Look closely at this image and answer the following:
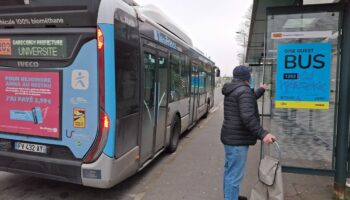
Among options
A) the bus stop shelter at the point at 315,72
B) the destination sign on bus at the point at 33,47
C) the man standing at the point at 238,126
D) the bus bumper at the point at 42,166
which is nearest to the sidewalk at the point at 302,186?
the bus stop shelter at the point at 315,72

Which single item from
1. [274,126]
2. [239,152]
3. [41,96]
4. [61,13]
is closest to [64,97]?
[41,96]

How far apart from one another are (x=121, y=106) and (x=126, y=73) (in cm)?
46

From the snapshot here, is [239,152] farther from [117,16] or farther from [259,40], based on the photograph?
[259,40]

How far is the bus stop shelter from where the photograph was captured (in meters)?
4.20

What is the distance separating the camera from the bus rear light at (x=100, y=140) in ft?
11.6

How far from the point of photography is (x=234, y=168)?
11.8 ft

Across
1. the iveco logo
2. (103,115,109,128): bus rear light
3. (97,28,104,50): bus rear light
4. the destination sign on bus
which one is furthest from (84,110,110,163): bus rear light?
the iveco logo

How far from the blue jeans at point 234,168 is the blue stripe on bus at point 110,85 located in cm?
145

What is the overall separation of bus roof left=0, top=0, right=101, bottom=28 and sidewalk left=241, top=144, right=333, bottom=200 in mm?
3513

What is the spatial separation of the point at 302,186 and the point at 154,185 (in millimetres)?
2481

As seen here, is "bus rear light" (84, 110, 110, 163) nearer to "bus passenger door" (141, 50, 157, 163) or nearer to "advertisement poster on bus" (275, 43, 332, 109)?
"bus passenger door" (141, 50, 157, 163)

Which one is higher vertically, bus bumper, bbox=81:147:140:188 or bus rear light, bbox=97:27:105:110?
bus rear light, bbox=97:27:105:110

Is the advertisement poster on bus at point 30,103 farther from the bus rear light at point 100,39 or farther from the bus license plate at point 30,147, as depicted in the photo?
the bus rear light at point 100,39

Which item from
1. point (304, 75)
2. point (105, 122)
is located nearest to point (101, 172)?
point (105, 122)
